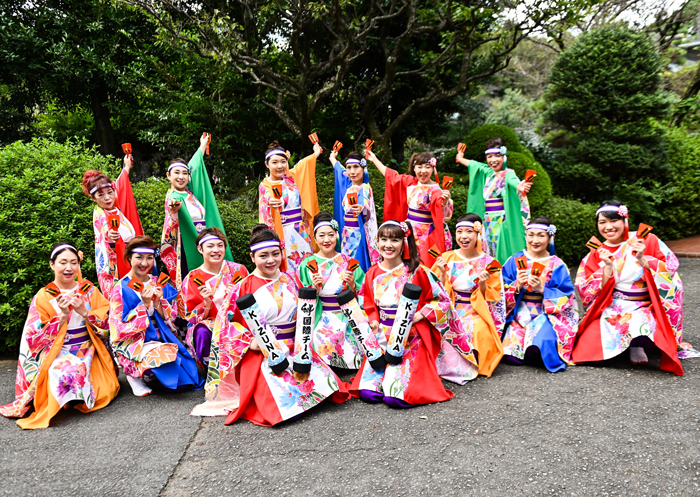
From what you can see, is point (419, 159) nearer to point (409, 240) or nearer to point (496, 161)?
point (496, 161)

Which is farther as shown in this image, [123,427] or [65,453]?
[123,427]

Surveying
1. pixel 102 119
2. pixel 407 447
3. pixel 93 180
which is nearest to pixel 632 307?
pixel 407 447

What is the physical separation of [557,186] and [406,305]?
6.58 meters

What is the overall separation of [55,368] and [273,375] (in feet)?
5.46

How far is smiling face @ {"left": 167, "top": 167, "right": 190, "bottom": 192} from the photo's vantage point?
4820 millimetres

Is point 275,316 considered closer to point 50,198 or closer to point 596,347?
point 596,347

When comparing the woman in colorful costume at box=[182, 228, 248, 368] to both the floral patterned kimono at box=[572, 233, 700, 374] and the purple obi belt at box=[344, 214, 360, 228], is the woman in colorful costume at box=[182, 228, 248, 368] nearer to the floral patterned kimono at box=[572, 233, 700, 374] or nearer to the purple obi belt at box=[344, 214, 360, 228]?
the purple obi belt at box=[344, 214, 360, 228]

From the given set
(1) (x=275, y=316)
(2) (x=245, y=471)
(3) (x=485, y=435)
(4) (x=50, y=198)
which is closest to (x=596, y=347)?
(3) (x=485, y=435)

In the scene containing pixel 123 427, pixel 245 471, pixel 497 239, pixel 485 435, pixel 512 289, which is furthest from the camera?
Result: pixel 497 239

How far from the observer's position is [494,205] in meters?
5.58

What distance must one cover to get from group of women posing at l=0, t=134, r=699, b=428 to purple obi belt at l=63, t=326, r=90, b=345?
0.01m

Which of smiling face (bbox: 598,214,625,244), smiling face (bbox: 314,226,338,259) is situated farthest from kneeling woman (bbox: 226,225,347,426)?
smiling face (bbox: 598,214,625,244)

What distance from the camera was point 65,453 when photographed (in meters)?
3.00

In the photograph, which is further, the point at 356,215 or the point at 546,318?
the point at 356,215
